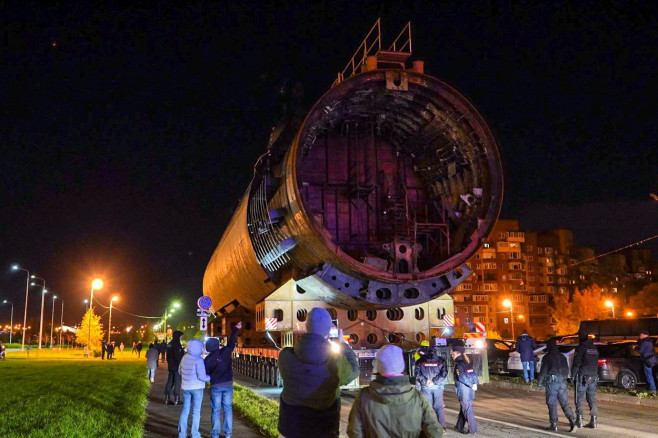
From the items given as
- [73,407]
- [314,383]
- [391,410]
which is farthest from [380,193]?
[391,410]

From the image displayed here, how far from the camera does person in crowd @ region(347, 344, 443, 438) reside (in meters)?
3.58

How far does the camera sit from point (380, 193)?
11.3m

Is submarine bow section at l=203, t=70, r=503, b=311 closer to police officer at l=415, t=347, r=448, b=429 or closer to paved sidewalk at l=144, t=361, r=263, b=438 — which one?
police officer at l=415, t=347, r=448, b=429

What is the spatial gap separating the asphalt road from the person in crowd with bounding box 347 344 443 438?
4.61 metres

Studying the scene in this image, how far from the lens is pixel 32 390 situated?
591 inches

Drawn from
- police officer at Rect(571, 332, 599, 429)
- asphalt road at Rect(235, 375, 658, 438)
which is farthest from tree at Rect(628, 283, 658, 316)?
police officer at Rect(571, 332, 599, 429)

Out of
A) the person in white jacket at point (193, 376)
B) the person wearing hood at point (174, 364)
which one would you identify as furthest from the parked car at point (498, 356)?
the person in white jacket at point (193, 376)

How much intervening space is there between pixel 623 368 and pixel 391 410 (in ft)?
43.9

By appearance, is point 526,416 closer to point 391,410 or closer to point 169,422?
point 169,422

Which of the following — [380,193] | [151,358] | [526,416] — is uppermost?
[380,193]

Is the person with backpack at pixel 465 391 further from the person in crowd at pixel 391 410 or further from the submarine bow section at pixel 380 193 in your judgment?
the person in crowd at pixel 391 410

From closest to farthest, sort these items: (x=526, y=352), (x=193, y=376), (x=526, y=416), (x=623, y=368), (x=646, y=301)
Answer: (x=193, y=376)
(x=526, y=416)
(x=623, y=368)
(x=526, y=352)
(x=646, y=301)

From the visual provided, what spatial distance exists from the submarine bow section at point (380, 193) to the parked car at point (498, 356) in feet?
31.7

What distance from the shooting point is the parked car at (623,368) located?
1482 cm
